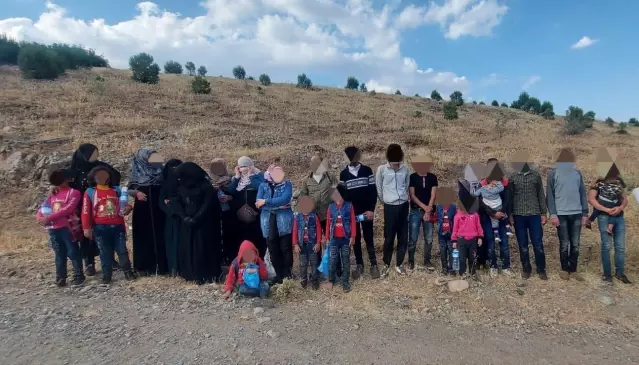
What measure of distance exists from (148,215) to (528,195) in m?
4.79

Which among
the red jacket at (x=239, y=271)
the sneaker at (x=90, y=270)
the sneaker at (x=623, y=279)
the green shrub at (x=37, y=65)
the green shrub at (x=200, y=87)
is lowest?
the sneaker at (x=623, y=279)

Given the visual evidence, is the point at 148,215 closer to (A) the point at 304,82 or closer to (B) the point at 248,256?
(B) the point at 248,256

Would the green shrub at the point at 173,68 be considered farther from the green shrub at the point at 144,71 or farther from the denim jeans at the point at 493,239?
the denim jeans at the point at 493,239

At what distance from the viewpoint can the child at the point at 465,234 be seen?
5133 mm

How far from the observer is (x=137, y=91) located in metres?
22.4

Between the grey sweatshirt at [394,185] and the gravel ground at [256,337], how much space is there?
1.61m

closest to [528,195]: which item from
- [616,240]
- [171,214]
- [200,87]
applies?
[616,240]

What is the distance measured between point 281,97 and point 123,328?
80.9 ft

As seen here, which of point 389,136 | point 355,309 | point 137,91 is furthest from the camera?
point 137,91

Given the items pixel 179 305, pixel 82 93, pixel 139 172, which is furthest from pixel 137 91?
pixel 179 305

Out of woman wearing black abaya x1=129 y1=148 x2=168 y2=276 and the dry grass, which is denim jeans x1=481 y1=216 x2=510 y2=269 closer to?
the dry grass

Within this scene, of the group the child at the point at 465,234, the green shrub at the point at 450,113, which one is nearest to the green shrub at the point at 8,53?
the green shrub at the point at 450,113

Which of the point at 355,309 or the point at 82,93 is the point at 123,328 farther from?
the point at 82,93

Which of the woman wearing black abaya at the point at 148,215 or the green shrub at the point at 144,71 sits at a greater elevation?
the green shrub at the point at 144,71
